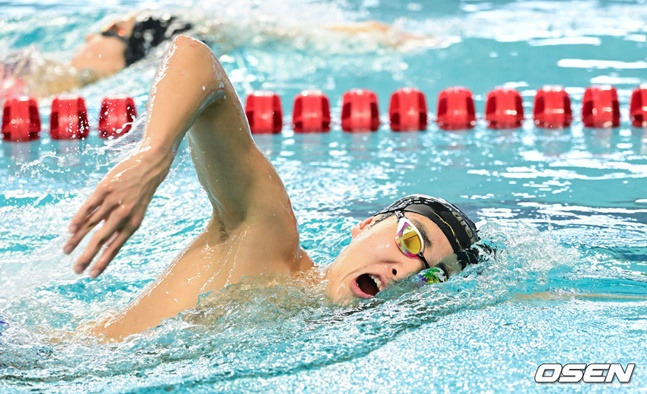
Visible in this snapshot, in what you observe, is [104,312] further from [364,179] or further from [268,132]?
[268,132]

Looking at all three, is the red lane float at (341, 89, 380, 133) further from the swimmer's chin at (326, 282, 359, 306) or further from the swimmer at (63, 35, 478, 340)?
the swimmer's chin at (326, 282, 359, 306)

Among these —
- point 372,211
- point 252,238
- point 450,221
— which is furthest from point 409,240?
point 372,211

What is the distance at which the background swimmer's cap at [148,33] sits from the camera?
684cm

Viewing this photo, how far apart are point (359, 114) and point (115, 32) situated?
2.22m

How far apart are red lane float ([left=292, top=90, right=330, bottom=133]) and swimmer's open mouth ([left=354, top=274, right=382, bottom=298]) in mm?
3264

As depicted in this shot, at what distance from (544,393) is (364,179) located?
251cm

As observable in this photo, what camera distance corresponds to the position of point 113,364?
7.29 feet

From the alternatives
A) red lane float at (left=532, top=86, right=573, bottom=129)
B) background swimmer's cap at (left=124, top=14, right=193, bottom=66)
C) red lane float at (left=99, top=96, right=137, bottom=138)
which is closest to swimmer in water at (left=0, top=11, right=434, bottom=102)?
background swimmer's cap at (left=124, top=14, right=193, bottom=66)

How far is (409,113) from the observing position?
5734mm

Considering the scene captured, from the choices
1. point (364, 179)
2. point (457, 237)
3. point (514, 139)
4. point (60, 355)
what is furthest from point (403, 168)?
point (60, 355)

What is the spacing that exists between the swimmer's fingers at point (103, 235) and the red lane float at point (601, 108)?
4414 millimetres

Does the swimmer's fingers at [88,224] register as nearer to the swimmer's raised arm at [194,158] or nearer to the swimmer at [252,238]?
the swimmer's raised arm at [194,158]

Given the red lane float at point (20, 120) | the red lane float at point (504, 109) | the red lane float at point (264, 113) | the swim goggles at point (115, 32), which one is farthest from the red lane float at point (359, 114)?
the swim goggles at point (115, 32)

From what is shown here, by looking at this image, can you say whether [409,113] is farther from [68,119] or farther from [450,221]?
[450,221]
